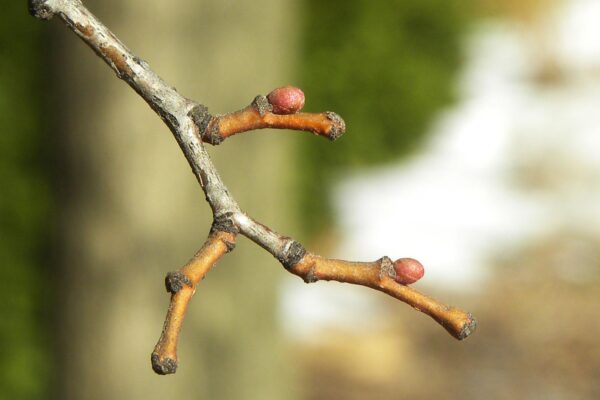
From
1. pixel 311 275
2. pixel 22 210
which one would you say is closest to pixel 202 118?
pixel 311 275

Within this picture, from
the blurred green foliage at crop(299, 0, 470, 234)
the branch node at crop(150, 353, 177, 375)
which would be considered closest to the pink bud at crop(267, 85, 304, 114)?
the branch node at crop(150, 353, 177, 375)

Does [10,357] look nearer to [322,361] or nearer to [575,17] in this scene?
[322,361]

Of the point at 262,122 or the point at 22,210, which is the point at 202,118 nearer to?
the point at 262,122

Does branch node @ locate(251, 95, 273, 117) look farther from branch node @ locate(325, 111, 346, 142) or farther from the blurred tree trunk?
the blurred tree trunk

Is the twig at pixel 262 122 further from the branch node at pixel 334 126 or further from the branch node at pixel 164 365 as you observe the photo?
the branch node at pixel 164 365

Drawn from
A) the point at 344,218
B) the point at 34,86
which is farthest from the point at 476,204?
the point at 34,86
